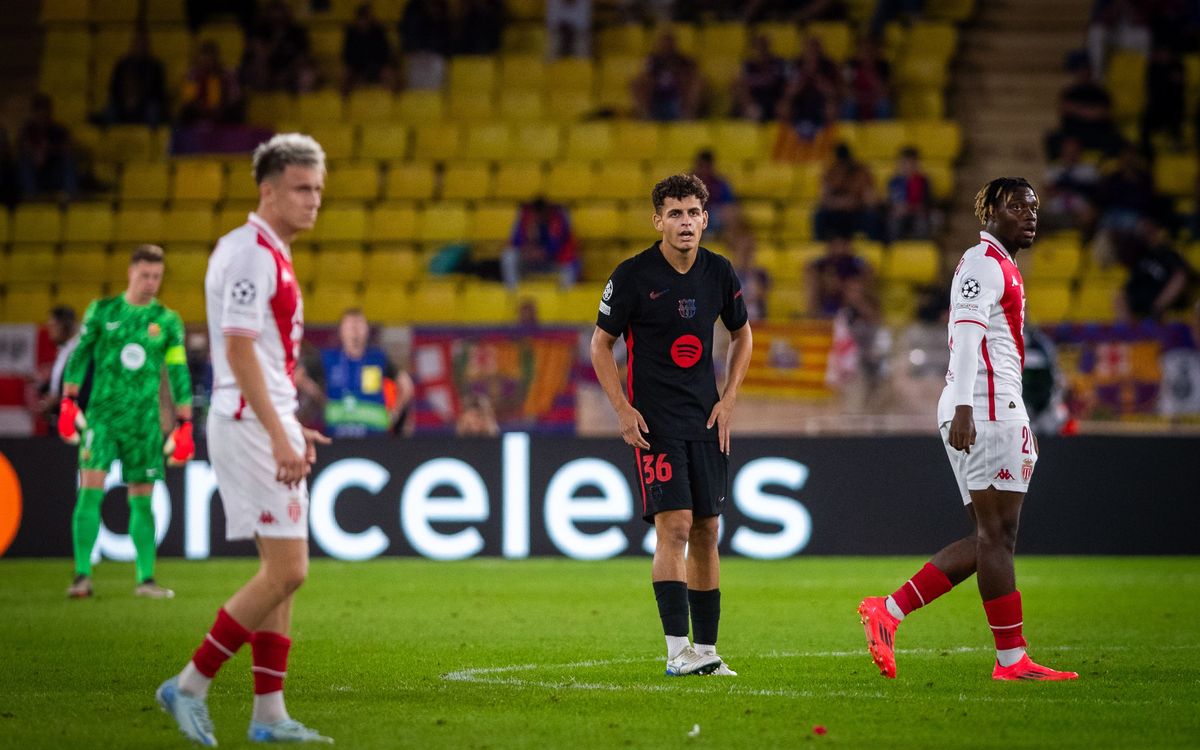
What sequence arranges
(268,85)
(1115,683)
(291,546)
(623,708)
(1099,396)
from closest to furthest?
(291,546) → (623,708) → (1115,683) → (1099,396) → (268,85)

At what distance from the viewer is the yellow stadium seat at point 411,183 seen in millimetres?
21609

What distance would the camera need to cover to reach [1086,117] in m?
20.8

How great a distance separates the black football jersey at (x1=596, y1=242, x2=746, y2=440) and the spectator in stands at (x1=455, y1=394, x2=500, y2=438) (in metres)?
8.10

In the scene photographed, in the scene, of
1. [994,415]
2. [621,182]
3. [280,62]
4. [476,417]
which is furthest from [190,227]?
[994,415]

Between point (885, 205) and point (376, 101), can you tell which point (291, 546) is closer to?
point (885, 205)

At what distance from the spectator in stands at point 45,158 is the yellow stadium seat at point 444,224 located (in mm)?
4614

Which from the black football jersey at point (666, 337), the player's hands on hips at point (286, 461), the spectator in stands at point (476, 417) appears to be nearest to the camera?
the player's hands on hips at point (286, 461)

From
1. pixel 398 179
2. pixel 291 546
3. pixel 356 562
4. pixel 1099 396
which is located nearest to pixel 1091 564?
pixel 1099 396

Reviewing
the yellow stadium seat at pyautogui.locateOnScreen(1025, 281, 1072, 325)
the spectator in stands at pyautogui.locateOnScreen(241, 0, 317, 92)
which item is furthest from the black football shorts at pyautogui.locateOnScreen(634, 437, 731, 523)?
the spectator in stands at pyautogui.locateOnScreen(241, 0, 317, 92)

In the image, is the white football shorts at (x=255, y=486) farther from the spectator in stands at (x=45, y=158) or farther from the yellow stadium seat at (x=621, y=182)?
the spectator in stands at (x=45, y=158)

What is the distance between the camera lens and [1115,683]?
24.0 ft

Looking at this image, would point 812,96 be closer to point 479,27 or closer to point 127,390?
point 479,27

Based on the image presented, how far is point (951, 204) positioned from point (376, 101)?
7.64m

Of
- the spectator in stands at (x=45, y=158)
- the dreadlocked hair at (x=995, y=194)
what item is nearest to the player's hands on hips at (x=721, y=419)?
the dreadlocked hair at (x=995, y=194)
